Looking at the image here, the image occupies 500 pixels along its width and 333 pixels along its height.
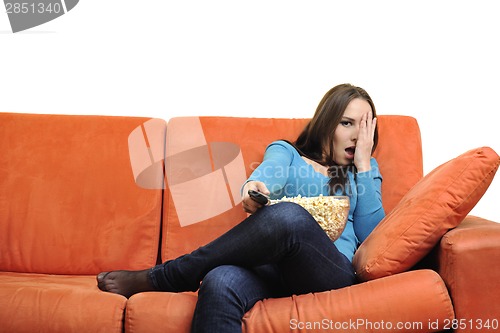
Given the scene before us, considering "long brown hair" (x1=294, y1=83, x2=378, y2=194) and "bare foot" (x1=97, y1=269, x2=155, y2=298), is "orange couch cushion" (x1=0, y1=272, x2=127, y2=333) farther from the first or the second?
"long brown hair" (x1=294, y1=83, x2=378, y2=194)

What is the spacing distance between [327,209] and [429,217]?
11.0 inches

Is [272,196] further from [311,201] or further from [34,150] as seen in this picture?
[34,150]

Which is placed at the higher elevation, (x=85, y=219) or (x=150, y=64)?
(x=150, y=64)

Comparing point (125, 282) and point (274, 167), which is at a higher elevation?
point (274, 167)

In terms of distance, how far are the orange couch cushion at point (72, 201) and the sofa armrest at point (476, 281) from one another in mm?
1072

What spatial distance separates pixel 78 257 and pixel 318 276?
947mm

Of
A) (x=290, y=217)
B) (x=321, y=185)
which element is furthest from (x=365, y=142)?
(x=290, y=217)

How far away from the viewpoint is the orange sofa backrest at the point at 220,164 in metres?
2.13

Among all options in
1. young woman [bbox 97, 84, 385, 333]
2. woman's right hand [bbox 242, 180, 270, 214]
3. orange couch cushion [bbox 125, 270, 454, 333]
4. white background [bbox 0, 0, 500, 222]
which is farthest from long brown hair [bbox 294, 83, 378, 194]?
orange couch cushion [bbox 125, 270, 454, 333]

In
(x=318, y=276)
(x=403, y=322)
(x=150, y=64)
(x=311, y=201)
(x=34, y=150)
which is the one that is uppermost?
(x=150, y=64)

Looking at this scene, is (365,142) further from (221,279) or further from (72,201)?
(72,201)

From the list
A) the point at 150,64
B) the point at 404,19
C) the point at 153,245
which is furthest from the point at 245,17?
the point at 153,245

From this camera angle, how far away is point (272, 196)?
203cm

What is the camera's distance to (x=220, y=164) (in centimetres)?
219
